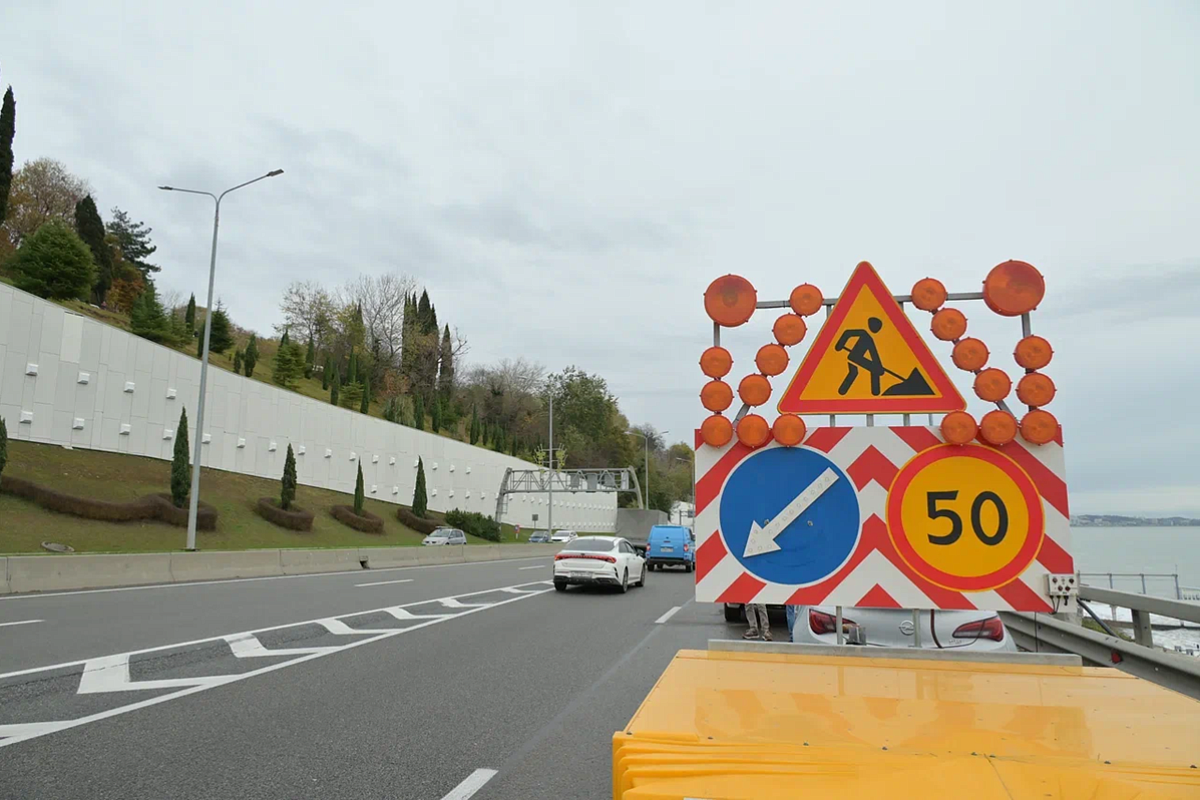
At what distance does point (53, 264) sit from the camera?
155 feet

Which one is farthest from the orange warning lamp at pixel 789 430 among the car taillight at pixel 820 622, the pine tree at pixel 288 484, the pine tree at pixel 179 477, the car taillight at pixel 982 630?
the pine tree at pixel 288 484

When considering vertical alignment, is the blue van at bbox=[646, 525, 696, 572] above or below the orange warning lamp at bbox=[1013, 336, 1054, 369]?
below

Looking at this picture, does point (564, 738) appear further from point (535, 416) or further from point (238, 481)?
point (535, 416)

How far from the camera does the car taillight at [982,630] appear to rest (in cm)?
678

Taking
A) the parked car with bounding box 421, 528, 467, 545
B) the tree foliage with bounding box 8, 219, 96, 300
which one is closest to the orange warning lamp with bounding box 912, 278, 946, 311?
the parked car with bounding box 421, 528, 467, 545

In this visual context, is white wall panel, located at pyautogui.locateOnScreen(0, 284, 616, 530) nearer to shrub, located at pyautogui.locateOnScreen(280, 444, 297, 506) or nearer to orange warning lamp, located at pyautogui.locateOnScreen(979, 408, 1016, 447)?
shrub, located at pyautogui.locateOnScreen(280, 444, 297, 506)

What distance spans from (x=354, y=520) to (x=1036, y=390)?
49.1m

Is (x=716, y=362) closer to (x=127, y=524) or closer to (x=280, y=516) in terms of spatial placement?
(x=127, y=524)

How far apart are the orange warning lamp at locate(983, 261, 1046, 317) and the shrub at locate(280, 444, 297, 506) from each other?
43870mm

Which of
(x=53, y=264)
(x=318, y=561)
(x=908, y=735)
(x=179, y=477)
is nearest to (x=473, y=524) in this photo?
(x=179, y=477)

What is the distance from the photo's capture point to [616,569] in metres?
21.2

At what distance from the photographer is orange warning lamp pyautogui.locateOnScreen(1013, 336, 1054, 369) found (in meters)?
3.77

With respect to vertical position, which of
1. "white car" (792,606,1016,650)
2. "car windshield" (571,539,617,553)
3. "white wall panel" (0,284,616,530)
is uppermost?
"white wall panel" (0,284,616,530)

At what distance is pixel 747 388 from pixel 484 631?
9817mm
